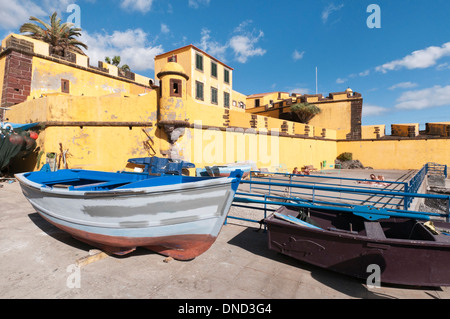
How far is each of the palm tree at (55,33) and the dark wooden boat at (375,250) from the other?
776 inches

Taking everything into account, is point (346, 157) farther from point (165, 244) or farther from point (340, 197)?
point (165, 244)

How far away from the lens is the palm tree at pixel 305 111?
25.9m

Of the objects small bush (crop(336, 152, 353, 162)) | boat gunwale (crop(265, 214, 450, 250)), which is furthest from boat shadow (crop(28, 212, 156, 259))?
small bush (crop(336, 152, 353, 162))

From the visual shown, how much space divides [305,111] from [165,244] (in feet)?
85.1

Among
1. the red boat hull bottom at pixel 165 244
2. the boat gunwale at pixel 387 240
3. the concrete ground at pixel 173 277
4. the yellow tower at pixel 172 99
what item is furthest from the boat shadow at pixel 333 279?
the yellow tower at pixel 172 99

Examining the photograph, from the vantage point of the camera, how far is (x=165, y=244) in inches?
133

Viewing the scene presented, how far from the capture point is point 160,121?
11.0m

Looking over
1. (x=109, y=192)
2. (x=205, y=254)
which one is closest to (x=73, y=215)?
(x=109, y=192)

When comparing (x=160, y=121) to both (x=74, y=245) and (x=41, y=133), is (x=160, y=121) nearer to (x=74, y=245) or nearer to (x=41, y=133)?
(x=41, y=133)

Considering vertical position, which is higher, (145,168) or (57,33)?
(57,33)

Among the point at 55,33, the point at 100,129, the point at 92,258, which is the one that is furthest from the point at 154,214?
the point at 55,33

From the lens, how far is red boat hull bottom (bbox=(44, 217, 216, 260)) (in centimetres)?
325
